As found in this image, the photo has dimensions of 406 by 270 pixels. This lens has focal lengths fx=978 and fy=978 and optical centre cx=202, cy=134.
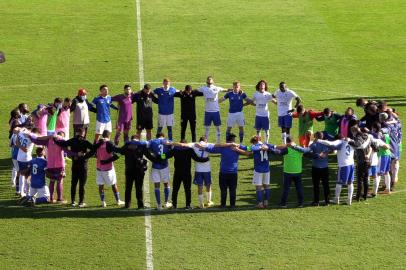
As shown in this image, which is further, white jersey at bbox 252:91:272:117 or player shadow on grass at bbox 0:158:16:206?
white jersey at bbox 252:91:272:117

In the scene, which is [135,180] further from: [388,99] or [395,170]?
[388,99]

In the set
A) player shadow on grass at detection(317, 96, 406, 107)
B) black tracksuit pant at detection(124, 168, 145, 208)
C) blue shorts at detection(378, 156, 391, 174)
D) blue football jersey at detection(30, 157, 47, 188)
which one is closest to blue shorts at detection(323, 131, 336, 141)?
blue shorts at detection(378, 156, 391, 174)

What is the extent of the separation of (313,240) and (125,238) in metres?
4.41

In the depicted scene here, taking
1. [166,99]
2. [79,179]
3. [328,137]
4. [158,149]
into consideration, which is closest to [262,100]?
[166,99]

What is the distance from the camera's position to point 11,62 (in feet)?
133

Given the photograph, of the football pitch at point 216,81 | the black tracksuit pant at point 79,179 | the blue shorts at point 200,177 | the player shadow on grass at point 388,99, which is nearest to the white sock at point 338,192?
the football pitch at point 216,81

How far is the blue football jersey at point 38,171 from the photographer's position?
25031 mm

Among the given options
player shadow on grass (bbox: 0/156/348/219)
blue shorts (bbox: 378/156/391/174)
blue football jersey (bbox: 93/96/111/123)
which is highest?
blue football jersey (bbox: 93/96/111/123)

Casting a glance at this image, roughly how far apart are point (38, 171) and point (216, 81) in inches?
539

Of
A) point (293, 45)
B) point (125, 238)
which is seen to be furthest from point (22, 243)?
point (293, 45)

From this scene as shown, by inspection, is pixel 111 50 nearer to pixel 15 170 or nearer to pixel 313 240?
pixel 15 170

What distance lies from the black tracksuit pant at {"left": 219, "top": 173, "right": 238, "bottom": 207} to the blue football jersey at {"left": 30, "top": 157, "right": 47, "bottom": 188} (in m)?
4.56

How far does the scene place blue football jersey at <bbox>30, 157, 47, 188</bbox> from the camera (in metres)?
25.0

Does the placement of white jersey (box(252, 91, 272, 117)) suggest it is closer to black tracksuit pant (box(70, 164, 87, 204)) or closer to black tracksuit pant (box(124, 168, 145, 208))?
black tracksuit pant (box(124, 168, 145, 208))
